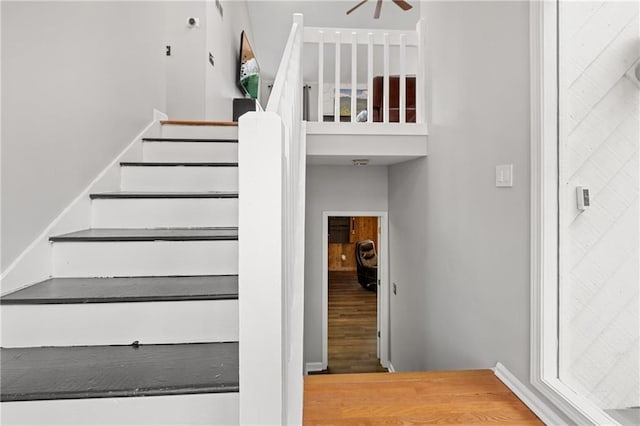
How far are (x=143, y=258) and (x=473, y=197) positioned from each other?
5.78 feet

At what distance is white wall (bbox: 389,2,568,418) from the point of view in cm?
179

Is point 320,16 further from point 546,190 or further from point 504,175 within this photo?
point 546,190

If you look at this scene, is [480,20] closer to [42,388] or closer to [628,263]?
[628,263]

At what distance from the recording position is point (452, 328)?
2.60 meters

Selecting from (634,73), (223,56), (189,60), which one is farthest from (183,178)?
(223,56)

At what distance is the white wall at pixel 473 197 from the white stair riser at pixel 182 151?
1.50 meters

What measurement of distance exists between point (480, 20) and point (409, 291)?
2.42 meters

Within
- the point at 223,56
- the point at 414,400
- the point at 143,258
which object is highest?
the point at 223,56

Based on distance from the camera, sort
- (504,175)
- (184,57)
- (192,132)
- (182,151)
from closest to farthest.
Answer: (504,175) → (182,151) → (192,132) → (184,57)

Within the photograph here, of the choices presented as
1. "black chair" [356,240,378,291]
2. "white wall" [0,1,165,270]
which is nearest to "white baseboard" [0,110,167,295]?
"white wall" [0,1,165,270]

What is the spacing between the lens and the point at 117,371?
117 centimetres

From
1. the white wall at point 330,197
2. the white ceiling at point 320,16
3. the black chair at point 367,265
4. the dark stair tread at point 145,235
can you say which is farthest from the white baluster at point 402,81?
the black chair at point 367,265

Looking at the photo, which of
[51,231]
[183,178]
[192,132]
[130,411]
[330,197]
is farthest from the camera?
[330,197]

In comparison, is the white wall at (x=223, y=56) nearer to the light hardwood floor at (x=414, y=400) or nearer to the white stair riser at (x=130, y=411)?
the light hardwood floor at (x=414, y=400)
